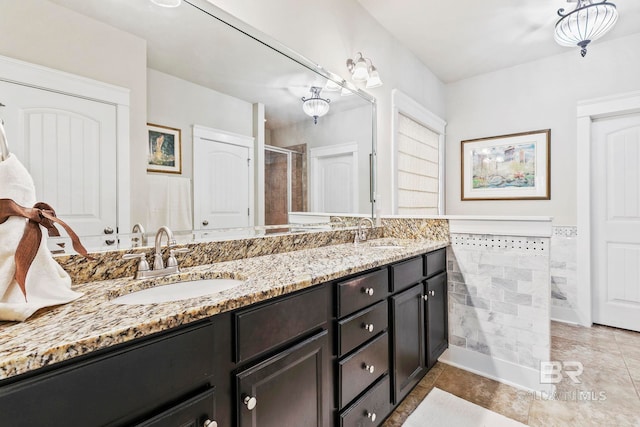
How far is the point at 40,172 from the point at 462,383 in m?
2.43

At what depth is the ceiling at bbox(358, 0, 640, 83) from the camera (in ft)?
7.93

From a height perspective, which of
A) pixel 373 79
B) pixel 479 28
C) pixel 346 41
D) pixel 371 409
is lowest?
pixel 371 409

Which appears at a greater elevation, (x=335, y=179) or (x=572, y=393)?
(x=335, y=179)

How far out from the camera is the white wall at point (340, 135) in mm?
1889

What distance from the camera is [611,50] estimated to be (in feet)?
9.40

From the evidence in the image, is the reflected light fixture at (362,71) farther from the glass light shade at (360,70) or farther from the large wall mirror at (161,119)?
the large wall mirror at (161,119)

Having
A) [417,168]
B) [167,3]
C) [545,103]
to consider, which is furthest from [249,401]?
[545,103]

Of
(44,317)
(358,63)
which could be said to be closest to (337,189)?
(358,63)

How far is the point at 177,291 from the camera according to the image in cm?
111

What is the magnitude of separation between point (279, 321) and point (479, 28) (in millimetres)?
3063

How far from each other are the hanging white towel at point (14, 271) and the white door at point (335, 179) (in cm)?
143

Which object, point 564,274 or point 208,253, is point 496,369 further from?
point 208,253

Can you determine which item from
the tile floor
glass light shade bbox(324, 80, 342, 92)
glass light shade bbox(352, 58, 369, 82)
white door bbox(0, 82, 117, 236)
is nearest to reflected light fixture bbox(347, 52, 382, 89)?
glass light shade bbox(352, 58, 369, 82)

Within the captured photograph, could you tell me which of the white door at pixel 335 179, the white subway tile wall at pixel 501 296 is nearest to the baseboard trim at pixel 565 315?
the white subway tile wall at pixel 501 296
